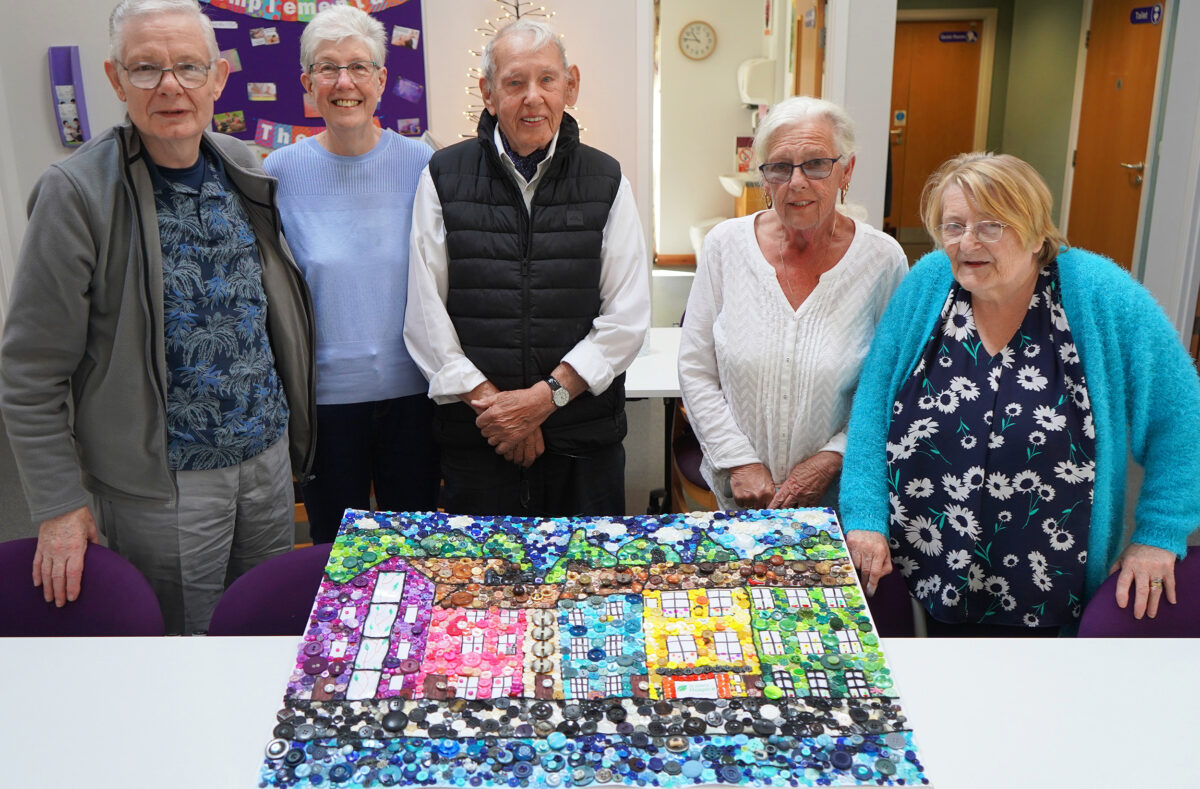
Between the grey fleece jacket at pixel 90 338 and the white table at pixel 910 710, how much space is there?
391mm

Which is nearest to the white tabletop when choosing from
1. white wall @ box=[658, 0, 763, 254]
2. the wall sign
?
white wall @ box=[658, 0, 763, 254]

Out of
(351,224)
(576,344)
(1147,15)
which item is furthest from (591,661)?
(1147,15)

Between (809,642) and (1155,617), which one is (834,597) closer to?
(809,642)

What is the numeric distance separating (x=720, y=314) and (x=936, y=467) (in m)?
0.63

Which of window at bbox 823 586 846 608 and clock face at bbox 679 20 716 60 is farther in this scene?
clock face at bbox 679 20 716 60

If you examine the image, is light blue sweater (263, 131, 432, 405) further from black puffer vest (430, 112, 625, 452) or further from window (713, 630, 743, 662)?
window (713, 630, 743, 662)

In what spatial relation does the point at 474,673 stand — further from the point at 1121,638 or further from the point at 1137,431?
the point at 1137,431

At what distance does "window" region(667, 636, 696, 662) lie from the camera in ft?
4.95

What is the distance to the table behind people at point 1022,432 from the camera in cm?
173

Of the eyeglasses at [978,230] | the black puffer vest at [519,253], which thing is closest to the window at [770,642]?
the eyeglasses at [978,230]

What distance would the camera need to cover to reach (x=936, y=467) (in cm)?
181

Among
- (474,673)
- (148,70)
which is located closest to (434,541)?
(474,673)

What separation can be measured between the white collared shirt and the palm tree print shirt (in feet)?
1.20

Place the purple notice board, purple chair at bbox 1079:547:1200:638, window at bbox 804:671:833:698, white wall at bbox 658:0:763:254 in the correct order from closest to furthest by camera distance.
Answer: window at bbox 804:671:833:698, purple chair at bbox 1079:547:1200:638, the purple notice board, white wall at bbox 658:0:763:254
